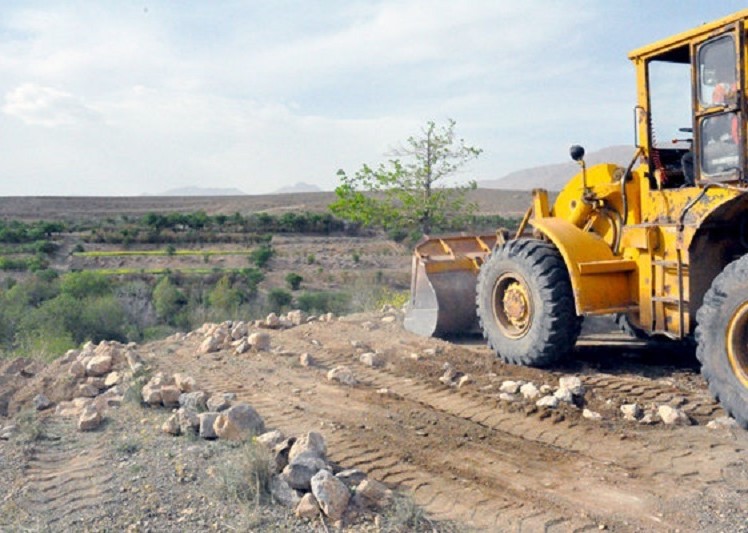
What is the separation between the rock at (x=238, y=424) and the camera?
5.71m

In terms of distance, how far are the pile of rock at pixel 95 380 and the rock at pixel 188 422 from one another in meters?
0.91

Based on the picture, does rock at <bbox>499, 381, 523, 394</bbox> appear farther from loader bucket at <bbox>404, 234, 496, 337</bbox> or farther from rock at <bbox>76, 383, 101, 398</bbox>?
rock at <bbox>76, 383, 101, 398</bbox>

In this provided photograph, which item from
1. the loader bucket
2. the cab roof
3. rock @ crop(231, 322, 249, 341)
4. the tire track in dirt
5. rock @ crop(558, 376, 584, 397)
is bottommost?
the tire track in dirt

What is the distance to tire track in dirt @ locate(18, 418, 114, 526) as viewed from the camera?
4781mm

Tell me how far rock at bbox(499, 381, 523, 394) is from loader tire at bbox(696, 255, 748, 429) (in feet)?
5.44

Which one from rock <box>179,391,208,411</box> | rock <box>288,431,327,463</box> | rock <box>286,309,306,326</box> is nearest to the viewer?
rock <box>288,431,327,463</box>

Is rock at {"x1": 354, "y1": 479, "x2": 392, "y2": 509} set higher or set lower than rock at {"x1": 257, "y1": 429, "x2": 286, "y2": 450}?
lower

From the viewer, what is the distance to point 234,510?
459 cm

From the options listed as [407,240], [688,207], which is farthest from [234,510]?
[407,240]

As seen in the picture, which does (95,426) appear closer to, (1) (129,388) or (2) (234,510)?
(1) (129,388)

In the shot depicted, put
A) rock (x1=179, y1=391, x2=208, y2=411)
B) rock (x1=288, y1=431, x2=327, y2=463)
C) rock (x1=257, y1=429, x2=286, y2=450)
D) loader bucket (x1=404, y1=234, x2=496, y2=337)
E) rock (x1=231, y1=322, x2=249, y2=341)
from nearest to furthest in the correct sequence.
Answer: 1. rock (x1=288, y1=431, x2=327, y2=463)
2. rock (x1=257, y1=429, x2=286, y2=450)
3. rock (x1=179, y1=391, x2=208, y2=411)
4. loader bucket (x1=404, y1=234, x2=496, y2=337)
5. rock (x1=231, y1=322, x2=249, y2=341)

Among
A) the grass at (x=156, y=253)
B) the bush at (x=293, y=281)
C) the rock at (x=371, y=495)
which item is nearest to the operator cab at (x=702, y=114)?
the rock at (x=371, y=495)

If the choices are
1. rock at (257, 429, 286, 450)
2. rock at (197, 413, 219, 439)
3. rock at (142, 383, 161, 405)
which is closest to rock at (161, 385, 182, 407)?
rock at (142, 383, 161, 405)

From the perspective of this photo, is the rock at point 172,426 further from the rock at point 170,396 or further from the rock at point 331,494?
the rock at point 331,494
